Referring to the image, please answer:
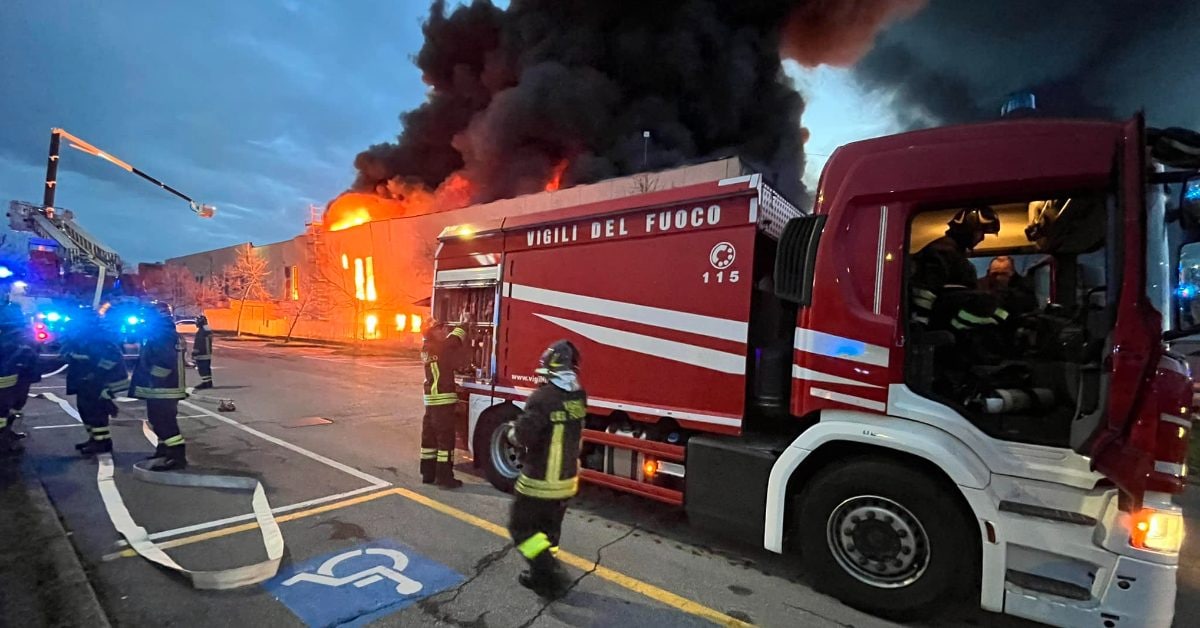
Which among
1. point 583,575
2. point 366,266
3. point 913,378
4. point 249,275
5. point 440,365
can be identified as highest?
point 366,266

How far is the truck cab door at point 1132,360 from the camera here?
2330 mm

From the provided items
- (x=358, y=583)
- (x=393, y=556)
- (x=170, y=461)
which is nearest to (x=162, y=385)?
(x=170, y=461)

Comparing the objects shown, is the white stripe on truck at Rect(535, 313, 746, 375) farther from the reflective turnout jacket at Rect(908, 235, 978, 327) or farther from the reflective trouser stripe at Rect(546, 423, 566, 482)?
the reflective trouser stripe at Rect(546, 423, 566, 482)

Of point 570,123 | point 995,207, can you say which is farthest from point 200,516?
point 570,123

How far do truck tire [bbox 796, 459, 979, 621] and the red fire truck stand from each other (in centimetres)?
1

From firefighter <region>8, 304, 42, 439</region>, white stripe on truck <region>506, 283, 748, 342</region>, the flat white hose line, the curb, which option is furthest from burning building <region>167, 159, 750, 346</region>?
the curb

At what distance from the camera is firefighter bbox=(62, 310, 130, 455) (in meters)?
5.94

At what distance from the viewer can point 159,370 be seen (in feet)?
17.5

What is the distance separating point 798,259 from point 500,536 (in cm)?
284

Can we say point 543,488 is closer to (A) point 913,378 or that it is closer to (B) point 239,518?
(A) point 913,378

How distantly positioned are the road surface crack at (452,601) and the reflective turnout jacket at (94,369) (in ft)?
17.0

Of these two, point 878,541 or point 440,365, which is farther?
point 440,365

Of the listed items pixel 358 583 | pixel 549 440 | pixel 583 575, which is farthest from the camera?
pixel 583 575

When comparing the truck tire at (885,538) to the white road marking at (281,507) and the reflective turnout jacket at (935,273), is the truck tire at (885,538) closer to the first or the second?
the reflective turnout jacket at (935,273)
